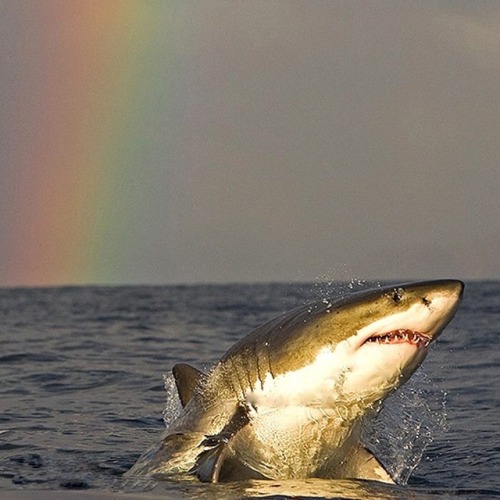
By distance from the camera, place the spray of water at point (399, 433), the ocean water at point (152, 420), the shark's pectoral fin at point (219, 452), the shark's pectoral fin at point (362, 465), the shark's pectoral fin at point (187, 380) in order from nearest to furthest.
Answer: the shark's pectoral fin at point (219, 452), the shark's pectoral fin at point (362, 465), the ocean water at point (152, 420), the shark's pectoral fin at point (187, 380), the spray of water at point (399, 433)

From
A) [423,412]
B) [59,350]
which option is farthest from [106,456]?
[59,350]

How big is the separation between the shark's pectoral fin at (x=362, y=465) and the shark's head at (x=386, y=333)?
2.17 feet

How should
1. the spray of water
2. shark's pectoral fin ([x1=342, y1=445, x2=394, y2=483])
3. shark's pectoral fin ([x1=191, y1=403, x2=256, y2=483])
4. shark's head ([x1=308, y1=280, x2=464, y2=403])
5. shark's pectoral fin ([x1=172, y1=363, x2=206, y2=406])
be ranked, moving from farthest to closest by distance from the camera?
the spray of water < shark's pectoral fin ([x1=172, y1=363, x2=206, y2=406]) < shark's pectoral fin ([x1=342, y1=445, x2=394, y2=483]) < shark's pectoral fin ([x1=191, y1=403, x2=256, y2=483]) < shark's head ([x1=308, y1=280, x2=464, y2=403])

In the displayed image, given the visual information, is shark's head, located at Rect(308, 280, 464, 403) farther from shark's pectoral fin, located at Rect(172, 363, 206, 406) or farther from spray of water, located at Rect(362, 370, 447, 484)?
shark's pectoral fin, located at Rect(172, 363, 206, 406)

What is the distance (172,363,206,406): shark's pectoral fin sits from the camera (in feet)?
24.9

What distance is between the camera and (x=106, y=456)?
31.4ft

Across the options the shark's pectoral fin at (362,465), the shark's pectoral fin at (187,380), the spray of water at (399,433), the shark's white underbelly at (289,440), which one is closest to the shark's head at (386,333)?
the shark's white underbelly at (289,440)

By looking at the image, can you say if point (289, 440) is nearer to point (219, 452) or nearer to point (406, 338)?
point (219, 452)

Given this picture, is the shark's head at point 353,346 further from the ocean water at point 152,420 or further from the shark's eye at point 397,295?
the ocean water at point 152,420

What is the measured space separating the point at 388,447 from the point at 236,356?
70.4 inches

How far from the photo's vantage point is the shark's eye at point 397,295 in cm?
654

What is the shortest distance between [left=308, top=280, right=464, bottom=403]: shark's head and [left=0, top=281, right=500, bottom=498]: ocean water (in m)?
0.73

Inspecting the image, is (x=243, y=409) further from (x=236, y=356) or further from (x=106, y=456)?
(x=106, y=456)

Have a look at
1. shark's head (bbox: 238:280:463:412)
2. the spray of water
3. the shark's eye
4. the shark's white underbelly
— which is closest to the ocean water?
the spray of water
